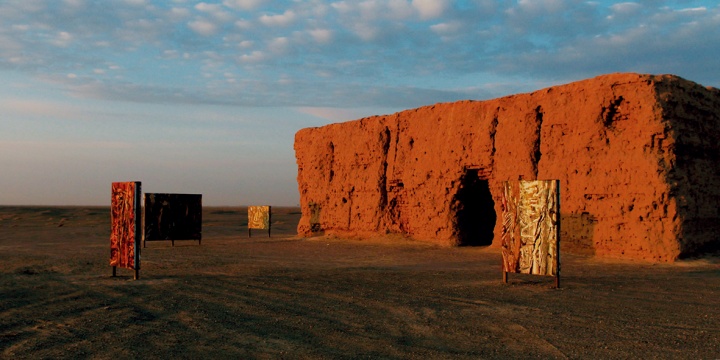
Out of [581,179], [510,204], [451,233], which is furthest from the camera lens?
[451,233]

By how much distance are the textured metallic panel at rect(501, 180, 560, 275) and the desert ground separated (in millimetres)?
417

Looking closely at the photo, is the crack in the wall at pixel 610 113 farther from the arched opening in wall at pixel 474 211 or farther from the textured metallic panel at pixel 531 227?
the textured metallic panel at pixel 531 227

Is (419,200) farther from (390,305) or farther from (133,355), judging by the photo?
(133,355)

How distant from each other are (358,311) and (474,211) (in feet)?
37.3

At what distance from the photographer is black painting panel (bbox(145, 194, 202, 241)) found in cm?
1877

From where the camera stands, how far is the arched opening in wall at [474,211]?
17.1 m

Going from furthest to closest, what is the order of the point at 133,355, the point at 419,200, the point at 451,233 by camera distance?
the point at 419,200, the point at 451,233, the point at 133,355

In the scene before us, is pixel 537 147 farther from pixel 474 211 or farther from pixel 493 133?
pixel 474 211

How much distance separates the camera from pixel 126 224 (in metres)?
10.1

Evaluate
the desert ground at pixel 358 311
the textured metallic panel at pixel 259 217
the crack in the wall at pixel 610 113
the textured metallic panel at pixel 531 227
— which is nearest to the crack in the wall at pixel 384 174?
the textured metallic panel at pixel 259 217

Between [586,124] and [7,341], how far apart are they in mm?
12589

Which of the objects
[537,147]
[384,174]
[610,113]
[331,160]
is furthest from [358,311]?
[331,160]

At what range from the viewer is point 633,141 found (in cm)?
1288

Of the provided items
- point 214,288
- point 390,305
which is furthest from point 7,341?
point 390,305
